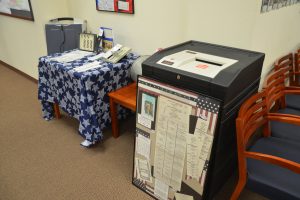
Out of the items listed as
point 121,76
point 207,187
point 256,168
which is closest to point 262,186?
point 256,168

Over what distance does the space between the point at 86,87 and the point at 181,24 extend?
918 mm

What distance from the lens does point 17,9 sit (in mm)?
3107

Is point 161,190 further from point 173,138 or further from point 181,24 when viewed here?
point 181,24

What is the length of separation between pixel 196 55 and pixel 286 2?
1.13 meters

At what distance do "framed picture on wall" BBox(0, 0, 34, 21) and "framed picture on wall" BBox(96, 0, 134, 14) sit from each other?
932 millimetres

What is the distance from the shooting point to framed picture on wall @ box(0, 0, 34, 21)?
9.45 feet

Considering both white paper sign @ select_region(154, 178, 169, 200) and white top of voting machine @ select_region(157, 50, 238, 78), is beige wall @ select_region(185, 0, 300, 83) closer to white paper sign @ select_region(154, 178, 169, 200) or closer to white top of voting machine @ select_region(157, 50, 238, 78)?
white top of voting machine @ select_region(157, 50, 238, 78)

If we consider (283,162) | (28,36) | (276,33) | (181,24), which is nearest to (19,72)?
(28,36)

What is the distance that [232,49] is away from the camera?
1.50 meters

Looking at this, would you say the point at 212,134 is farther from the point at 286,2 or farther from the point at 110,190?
the point at 286,2

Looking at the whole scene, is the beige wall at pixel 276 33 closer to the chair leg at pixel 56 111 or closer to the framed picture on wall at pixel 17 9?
the chair leg at pixel 56 111

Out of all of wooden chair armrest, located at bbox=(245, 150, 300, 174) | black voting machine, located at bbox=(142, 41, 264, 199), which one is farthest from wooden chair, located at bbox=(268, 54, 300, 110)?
wooden chair armrest, located at bbox=(245, 150, 300, 174)

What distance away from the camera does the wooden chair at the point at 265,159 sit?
1.14m

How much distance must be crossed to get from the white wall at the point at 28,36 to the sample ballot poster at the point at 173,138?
1996mm
